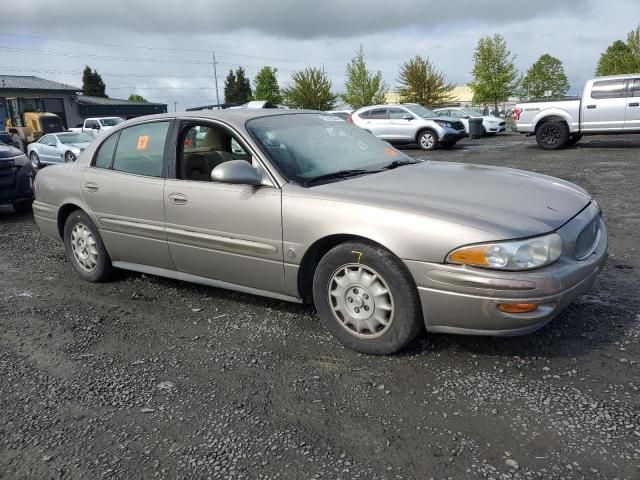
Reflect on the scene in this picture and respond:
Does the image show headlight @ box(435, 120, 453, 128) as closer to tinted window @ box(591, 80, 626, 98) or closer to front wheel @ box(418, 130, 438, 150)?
front wheel @ box(418, 130, 438, 150)

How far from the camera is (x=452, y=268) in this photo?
2.94 m

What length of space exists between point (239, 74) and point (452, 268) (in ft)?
272

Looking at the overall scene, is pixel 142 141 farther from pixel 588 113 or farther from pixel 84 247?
pixel 588 113

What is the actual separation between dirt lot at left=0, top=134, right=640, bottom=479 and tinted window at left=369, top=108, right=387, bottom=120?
1628 cm

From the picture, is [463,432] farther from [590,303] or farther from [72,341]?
[72,341]

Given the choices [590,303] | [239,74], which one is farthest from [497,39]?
[590,303]

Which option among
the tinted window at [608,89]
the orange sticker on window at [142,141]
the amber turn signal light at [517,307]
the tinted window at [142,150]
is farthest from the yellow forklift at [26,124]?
the amber turn signal light at [517,307]

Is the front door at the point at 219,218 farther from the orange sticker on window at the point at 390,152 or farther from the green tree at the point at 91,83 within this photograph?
the green tree at the point at 91,83

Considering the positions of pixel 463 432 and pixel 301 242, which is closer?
pixel 463 432

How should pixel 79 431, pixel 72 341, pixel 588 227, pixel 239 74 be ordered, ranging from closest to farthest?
1. pixel 79 431
2. pixel 588 227
3. pixel 72 341
4. pixel 239 74

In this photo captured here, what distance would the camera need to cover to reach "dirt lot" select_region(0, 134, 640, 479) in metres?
2.39

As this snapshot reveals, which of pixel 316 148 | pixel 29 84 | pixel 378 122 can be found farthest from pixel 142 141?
pixel 29 84

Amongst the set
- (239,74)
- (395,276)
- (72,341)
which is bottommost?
(72,341)

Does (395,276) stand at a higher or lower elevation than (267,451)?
higher
